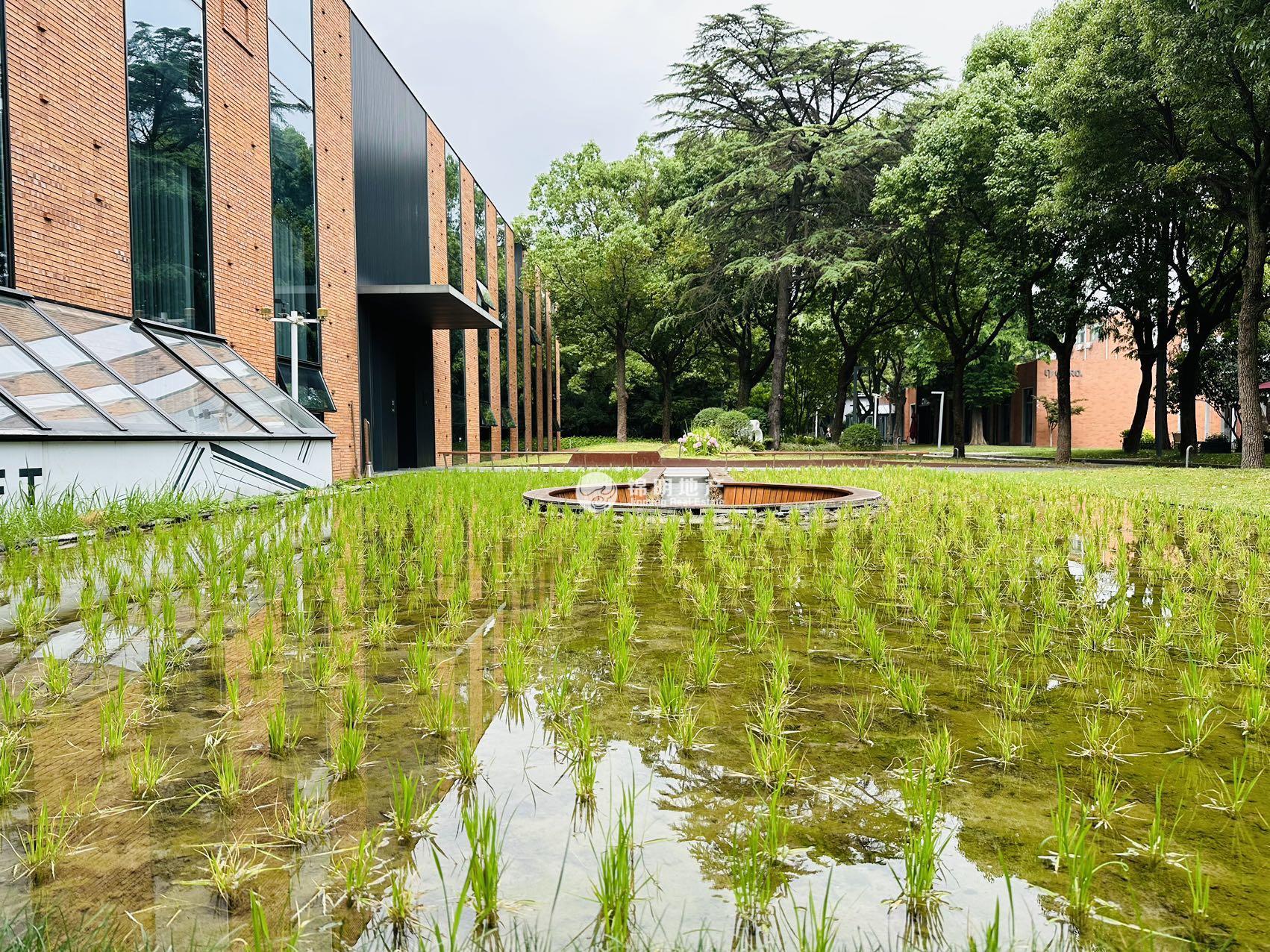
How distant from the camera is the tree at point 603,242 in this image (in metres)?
34.7

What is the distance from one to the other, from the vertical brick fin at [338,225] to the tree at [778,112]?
13.4 m

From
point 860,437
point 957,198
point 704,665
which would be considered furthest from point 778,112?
point 704,665

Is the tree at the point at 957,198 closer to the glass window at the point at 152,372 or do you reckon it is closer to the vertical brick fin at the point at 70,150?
the glass window at the point at 152,372

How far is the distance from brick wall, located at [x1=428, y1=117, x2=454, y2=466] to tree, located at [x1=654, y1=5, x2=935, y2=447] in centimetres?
873

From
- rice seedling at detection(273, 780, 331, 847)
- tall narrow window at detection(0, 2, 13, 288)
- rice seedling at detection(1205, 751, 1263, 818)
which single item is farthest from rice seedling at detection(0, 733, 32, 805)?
tall narrow window at detection(0, 2, 13, 288)

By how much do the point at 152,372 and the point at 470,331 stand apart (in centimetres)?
1732

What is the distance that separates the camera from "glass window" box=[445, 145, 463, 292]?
25297mm

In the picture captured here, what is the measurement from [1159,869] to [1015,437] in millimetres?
49057

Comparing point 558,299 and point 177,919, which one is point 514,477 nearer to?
point 177,919

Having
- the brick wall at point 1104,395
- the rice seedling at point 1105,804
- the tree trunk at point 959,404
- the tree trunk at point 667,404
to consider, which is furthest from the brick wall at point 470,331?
the brick wall at point 1104,395

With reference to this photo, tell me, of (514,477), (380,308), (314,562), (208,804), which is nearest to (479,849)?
(208,804)

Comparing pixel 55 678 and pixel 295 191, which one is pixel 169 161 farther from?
pixel 55 678

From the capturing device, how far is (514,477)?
50.8 ft

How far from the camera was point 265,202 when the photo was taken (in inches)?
577
